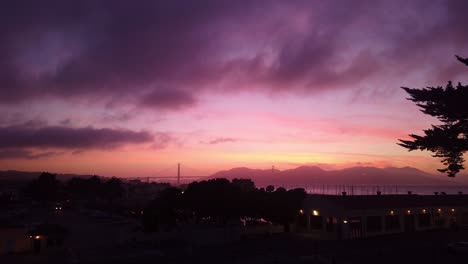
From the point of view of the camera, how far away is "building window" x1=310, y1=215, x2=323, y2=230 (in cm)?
4138

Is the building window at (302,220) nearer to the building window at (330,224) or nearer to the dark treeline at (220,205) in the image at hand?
the dark treeline at (220,205)

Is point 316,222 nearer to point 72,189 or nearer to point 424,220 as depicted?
point 424,220

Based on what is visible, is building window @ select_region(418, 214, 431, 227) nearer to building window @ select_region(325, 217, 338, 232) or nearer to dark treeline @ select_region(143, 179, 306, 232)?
building window @ select_region(325, 217, 338, 232)

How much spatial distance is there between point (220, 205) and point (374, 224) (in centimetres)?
1563

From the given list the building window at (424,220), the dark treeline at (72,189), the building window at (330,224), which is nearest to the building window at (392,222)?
the building window at (424,220)

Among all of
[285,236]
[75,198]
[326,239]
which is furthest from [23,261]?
[75,198]

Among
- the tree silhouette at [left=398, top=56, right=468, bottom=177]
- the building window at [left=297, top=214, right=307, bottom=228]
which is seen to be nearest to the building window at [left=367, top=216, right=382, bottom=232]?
the building window at [left=297, top=214, right=307, bottom=228]

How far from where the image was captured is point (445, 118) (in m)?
22.6

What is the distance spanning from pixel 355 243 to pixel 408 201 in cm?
1189

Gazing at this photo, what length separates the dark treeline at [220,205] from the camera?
40469mm

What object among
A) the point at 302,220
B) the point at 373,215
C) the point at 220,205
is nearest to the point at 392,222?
the point at 373,215

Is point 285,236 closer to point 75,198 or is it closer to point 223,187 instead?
point 223,187

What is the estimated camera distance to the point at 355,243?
1443 inches

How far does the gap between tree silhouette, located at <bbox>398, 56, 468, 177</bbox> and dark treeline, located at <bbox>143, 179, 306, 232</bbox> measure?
2034 cm
